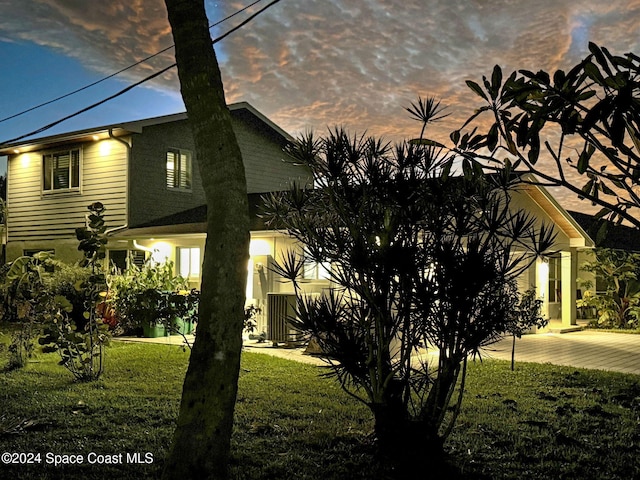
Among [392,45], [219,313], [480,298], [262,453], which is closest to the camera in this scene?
[219,313]

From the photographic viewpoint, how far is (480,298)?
213 inches

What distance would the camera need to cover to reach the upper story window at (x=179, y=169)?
66.3 ft

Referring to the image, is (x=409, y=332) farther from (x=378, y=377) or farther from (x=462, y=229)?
(x=462, y=229)

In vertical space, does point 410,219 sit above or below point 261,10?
below

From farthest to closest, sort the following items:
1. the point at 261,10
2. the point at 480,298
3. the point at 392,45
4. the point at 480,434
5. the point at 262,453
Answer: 1. the point at 392,45
2. the point at 261,10
3. the point at 480,434
4. the point at 262,453
5. the point at 480,298

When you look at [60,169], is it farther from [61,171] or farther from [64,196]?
[64,196]

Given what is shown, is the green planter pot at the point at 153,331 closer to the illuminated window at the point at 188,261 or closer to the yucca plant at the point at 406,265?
the illuminated window at the point at 188,261

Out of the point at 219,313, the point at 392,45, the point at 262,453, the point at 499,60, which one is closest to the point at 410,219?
the point at 219,313

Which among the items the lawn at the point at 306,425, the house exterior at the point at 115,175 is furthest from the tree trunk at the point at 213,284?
the house exterior at the point at 115,175

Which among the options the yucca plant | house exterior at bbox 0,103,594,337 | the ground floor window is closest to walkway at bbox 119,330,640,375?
house exterior at bbox 0,103,594,337

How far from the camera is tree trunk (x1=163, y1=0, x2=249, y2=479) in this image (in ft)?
13.6

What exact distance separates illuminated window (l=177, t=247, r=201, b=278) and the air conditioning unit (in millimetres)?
3994

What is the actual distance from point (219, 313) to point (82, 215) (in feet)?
57.7

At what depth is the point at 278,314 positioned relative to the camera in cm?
1410
